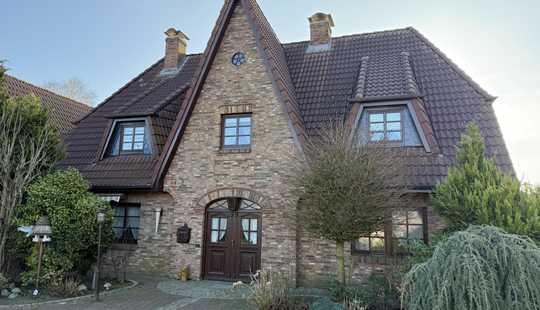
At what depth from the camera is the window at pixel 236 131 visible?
12.1 meters

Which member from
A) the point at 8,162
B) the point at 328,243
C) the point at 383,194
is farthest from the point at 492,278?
the point at 8,162

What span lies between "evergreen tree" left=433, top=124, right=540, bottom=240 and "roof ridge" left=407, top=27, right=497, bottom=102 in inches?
159

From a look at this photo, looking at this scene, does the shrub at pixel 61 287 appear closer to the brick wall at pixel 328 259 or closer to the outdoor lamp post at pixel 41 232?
the outdoor lamp post at pixel 41 232

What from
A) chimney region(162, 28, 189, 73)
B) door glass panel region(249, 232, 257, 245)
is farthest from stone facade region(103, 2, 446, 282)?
chimney region(162, 28, 189, 73)

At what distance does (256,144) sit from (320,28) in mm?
6846

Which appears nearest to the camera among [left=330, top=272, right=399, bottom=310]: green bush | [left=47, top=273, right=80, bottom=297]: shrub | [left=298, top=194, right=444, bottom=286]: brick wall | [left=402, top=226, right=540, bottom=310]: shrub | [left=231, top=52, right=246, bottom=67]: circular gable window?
[left=402, top=226, right=540, bottom=310]: shrub

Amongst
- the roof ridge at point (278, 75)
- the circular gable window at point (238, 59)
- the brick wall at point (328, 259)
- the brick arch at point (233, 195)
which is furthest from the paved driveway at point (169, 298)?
the circular gable window at point (238, 59)

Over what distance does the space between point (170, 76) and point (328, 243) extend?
431 inches

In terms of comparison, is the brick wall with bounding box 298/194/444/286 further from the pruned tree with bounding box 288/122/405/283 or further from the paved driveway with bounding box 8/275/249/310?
the paved driveway with bounding box 8/275/249/310

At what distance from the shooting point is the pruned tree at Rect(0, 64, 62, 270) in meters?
10.3

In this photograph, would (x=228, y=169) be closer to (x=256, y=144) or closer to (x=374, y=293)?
(x=256, y=144)

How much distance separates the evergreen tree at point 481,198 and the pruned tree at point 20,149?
11.1 meters

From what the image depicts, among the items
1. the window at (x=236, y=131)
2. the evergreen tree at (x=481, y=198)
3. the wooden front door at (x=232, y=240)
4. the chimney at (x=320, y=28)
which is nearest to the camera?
the evergreen tree at (x=481, y=198)

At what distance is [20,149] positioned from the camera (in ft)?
35.4
